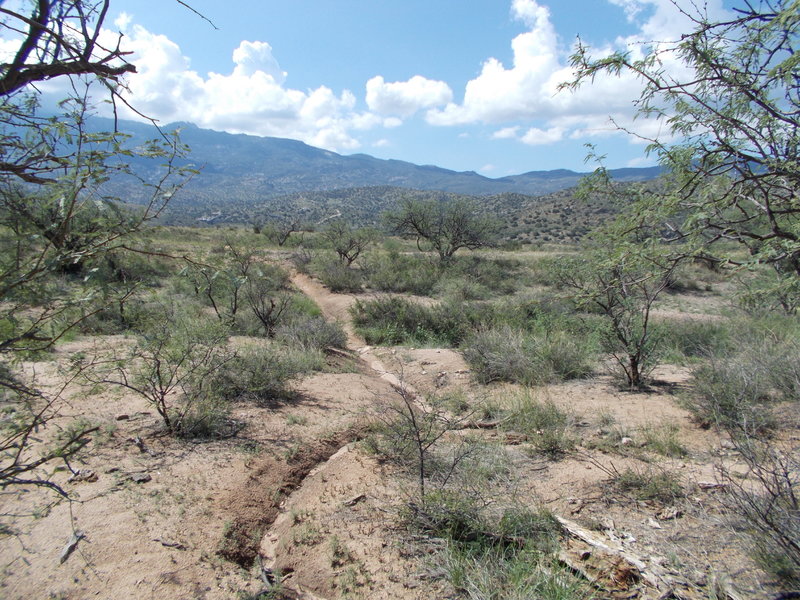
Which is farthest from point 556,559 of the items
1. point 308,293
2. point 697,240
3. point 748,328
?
point 308,293

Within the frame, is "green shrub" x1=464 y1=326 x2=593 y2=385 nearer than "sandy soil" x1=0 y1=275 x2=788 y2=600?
No

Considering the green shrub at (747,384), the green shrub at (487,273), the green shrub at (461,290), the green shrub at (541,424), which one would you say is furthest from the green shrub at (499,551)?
the green shrub at (487,273)

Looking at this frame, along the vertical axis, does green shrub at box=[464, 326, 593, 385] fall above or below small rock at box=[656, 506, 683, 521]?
below

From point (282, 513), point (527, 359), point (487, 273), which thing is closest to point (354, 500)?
point (282, 513)

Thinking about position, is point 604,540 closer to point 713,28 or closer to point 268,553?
point 268,553

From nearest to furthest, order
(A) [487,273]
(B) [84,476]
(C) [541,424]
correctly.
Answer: (B) [84,476] → (C) [541,424] → (A) [487,273]

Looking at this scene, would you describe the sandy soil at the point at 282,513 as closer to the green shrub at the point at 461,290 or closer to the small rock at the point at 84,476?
the small rock at the point at 84,476

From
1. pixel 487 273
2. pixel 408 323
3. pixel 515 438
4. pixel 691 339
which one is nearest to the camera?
pixel 515 438

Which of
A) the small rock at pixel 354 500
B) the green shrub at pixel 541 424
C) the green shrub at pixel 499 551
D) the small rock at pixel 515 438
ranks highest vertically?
the green shrub at pixel 499 551

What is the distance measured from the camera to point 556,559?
3.00 meters

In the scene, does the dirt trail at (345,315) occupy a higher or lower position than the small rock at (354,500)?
lower

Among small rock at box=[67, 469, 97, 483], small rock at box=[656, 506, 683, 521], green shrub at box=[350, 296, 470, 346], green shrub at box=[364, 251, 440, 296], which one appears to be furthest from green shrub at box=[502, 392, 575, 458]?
green shrub at box=[364, 251, 440, 296]

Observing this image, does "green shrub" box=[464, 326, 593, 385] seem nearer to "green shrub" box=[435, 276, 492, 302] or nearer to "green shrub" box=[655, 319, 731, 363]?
"green shrub" box=[655, 319, 731, 363]

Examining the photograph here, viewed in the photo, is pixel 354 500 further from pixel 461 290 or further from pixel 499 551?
pixel 461 290
